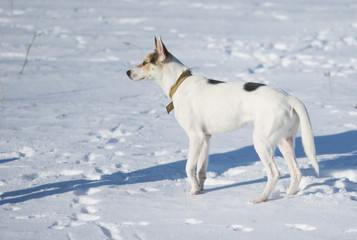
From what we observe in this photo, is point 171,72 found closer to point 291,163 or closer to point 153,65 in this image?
point 153,65

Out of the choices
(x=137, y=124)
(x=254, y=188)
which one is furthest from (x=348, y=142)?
(x=137, y=124)

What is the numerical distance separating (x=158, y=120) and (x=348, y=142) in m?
2.51

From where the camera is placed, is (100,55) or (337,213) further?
(100,55)

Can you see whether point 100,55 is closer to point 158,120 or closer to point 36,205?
point 158,120

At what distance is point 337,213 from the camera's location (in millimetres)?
3547

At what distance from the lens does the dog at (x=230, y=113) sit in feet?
12.3

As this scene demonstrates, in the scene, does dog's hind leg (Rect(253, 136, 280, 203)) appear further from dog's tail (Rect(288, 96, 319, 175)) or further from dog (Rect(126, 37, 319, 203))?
dog's tail (Rect(288, 96, 319, 175))

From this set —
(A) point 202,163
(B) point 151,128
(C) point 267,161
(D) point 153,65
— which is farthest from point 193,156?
(B) point 151,128

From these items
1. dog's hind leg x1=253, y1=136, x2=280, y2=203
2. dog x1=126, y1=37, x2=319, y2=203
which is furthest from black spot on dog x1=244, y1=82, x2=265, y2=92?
dog's hind leg x1=253, y1=136, x2=280, y2=203

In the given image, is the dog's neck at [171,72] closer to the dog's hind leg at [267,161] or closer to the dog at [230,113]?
the dog at [230,113]

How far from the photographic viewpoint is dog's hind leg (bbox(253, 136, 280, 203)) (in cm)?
377

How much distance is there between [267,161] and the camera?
3.81m

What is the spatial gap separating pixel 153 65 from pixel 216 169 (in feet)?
4.11

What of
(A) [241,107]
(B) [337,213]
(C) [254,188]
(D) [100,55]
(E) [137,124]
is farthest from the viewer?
(D) [100,55]
